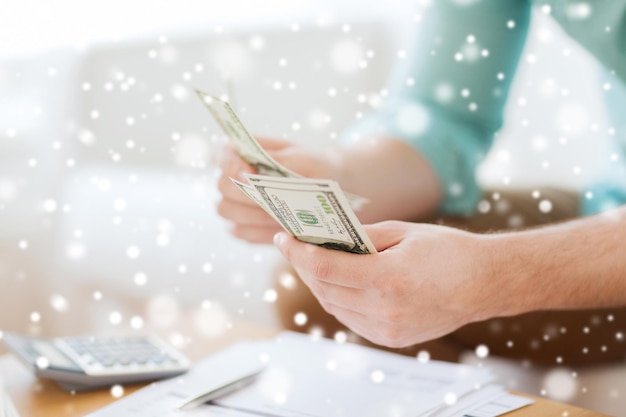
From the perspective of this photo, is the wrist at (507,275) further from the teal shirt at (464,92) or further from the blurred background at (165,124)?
the blurred background at (165,124)

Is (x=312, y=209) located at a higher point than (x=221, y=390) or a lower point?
higher

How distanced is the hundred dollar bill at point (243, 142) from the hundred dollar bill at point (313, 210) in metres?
0.10

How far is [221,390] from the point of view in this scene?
2.25ft

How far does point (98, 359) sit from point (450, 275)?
386 mm

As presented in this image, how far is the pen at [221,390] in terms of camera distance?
2.19 feet

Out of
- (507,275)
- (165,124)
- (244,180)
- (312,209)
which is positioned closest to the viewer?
(312,209)

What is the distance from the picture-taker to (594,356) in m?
1.06

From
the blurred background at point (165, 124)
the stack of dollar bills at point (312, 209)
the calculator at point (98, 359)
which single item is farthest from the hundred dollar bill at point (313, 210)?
the blurred background at point (165, 124)

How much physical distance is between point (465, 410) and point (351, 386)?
12cm

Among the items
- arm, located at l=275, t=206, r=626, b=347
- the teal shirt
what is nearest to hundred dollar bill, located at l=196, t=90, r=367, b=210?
arm, located at l=275, t=206, r=626, b=347

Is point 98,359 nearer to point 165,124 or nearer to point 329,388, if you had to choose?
point 329,388

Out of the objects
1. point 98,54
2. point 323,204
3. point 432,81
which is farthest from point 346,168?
point 98,54

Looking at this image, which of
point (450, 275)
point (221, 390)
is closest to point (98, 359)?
point (221, 390)

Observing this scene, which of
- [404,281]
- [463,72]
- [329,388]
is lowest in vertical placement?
[329,388]
